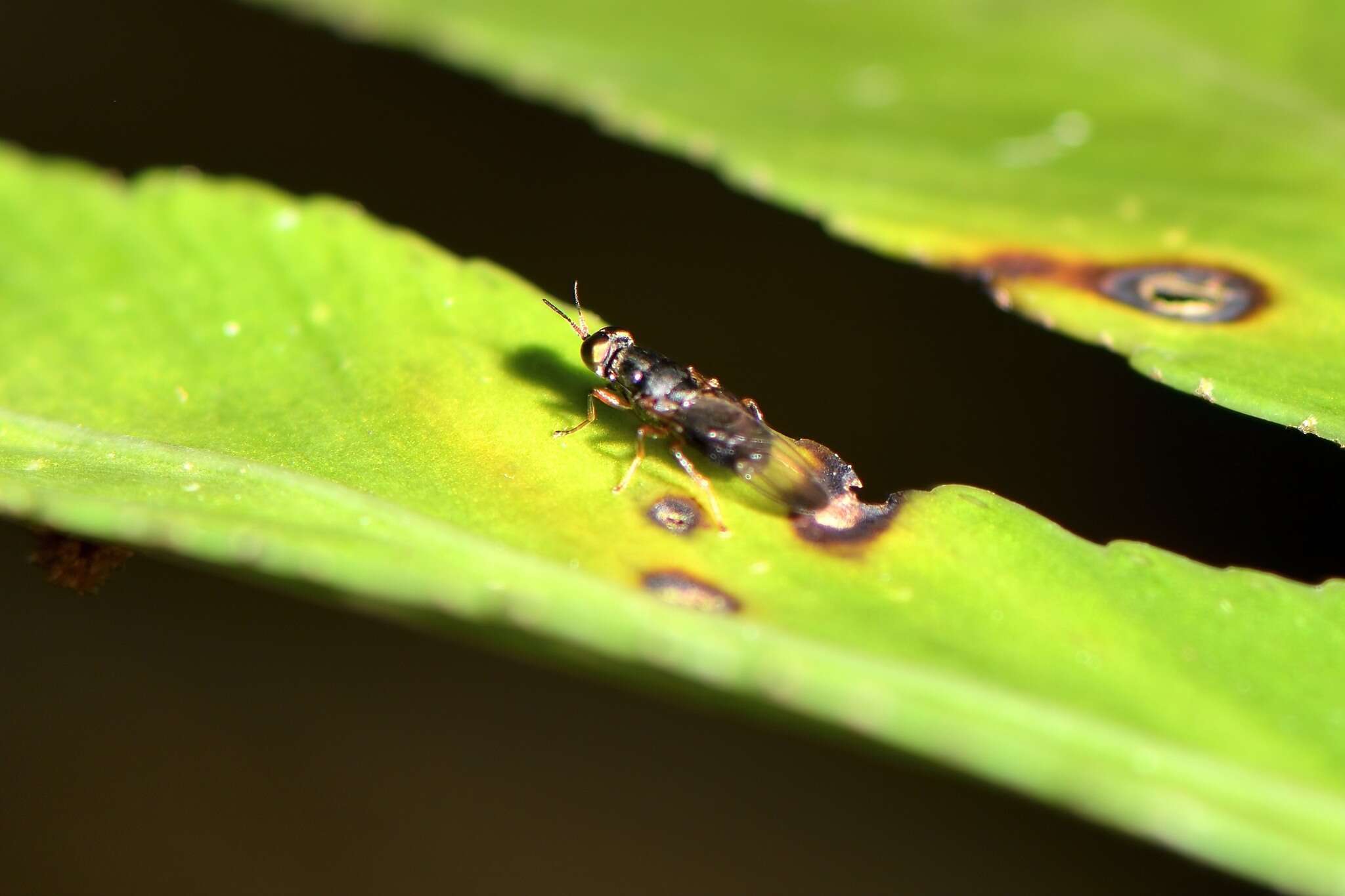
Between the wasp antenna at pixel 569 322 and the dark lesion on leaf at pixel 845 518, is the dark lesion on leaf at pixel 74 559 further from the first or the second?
the dark lesion on leaf at pixel 845 518

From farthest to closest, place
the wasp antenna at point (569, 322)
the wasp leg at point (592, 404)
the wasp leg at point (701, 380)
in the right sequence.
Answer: the wasp leg at point (701, 380) → the wasp antenna at point (569, 322) → the wasp leg at point (592, 404)

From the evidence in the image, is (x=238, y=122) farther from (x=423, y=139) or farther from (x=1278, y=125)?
(x=1278, y=125)

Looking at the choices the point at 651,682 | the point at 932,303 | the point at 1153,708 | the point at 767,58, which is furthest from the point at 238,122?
the point at 1153,708

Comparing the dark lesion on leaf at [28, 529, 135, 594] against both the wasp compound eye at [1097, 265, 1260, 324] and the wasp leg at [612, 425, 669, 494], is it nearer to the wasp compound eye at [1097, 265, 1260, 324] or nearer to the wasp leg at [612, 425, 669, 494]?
the wasp leg at [612, 425, 669, 494]

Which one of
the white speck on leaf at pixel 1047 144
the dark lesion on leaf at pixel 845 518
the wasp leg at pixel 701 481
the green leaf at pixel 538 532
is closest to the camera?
the green leaf at pixel 538 532

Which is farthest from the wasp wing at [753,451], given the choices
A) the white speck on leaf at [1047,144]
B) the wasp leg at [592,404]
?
the white speck on leaf at [1047,144]

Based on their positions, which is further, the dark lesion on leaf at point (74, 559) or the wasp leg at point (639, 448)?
the wasp leg at point (639, 448)

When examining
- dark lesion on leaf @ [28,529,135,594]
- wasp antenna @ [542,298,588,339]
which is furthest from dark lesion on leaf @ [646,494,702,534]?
dark lesion on leaf @ [28,529,135,594]
